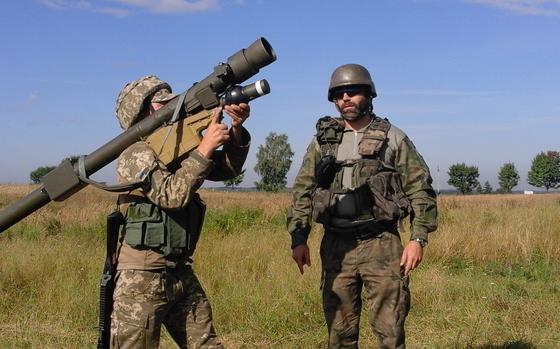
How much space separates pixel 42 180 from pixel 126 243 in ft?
1.78

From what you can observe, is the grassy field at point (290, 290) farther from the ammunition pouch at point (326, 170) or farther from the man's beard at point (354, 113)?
the man's beard at point (354, 113)

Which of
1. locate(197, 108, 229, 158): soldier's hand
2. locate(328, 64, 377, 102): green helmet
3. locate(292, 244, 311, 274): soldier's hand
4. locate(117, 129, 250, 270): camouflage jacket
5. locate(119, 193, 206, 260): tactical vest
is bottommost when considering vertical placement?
locate(292, 244, 311, 274): soldier's hand

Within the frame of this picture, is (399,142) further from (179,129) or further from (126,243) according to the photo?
(126,243)

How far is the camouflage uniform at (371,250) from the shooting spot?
3.67 m

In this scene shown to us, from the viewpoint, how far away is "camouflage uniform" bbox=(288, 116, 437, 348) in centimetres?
367

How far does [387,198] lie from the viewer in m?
3.68

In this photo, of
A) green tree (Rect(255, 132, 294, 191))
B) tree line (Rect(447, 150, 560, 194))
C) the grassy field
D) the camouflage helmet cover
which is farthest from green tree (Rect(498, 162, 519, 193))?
the camouflage helmet cover

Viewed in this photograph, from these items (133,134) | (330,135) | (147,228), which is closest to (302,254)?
(330,135)

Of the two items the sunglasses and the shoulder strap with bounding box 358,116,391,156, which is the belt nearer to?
the shoulder strap with bounding box 358,116,391,156

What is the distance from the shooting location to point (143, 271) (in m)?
3.07

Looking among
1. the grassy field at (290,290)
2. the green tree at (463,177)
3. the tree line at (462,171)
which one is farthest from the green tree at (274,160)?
the grassy field at (290,290)

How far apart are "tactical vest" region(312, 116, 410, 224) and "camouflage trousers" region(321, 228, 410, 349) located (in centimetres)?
18

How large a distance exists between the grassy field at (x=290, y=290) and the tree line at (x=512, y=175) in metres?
65.1

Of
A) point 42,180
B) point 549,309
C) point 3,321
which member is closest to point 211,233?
point 3,321
